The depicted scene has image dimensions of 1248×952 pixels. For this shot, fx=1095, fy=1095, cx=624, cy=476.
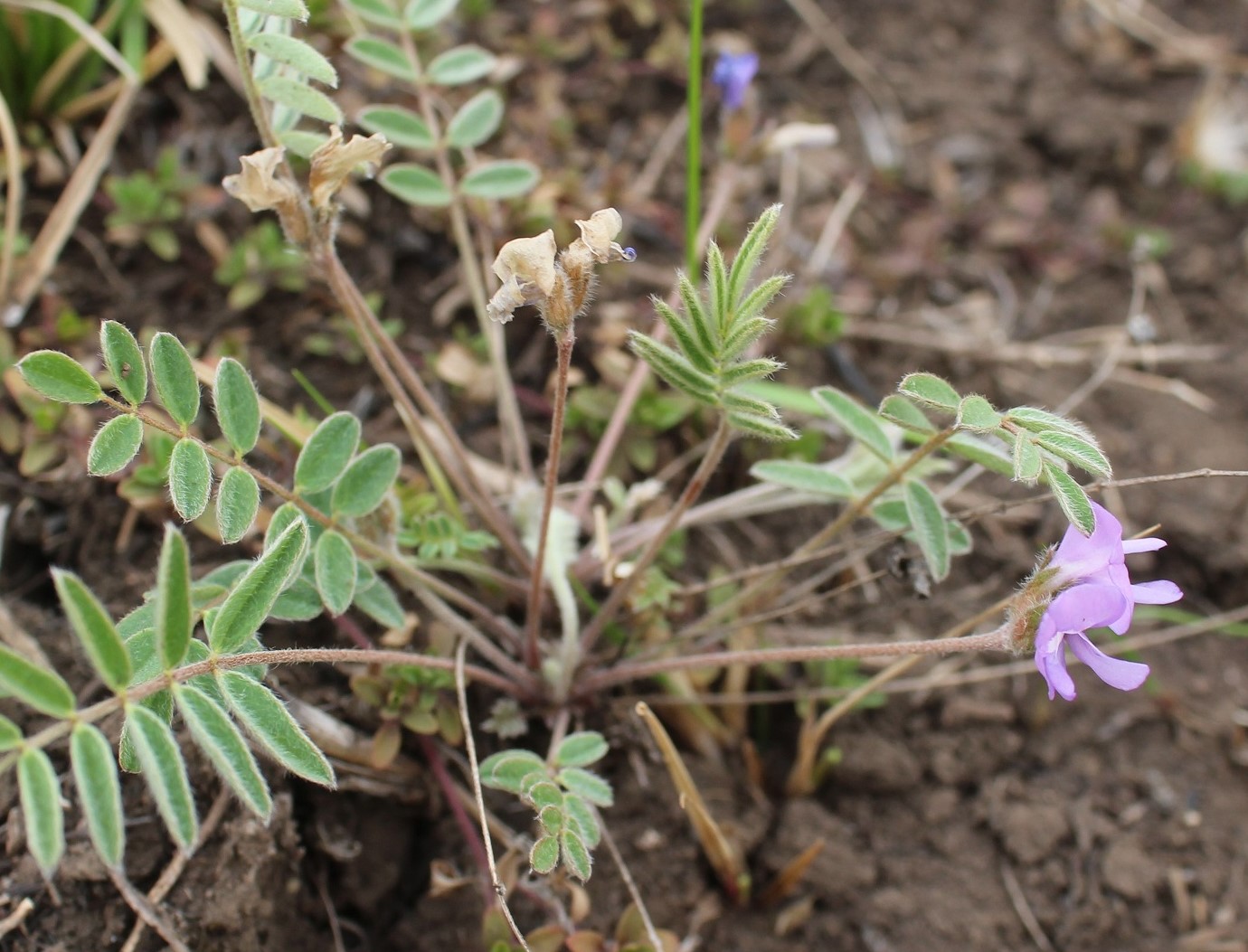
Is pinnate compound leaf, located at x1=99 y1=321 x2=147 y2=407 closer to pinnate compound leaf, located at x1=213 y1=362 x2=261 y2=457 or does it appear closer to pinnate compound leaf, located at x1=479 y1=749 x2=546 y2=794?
pinnate compound leaf, located at x1=213 y1=362 x2=261 y2=457

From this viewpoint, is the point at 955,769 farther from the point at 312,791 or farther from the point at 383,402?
the point at 383,402

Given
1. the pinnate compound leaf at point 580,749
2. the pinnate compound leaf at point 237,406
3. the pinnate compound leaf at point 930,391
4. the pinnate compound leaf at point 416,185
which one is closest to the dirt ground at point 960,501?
the pinnate compound leaf at point 580,749

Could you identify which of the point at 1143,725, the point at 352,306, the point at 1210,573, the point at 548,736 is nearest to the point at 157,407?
the point at 352,306

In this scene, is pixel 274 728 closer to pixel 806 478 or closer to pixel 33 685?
pixel 33 685

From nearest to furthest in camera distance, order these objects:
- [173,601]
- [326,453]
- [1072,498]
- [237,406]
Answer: [173,601]
[1072,498]
[237,406]
[326,453]

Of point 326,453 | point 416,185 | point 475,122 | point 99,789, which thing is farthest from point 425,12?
→ point 99,789

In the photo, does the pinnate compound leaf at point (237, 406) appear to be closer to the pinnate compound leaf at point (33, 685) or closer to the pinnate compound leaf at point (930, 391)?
the pinnate compound leaf at point (33, 685)
